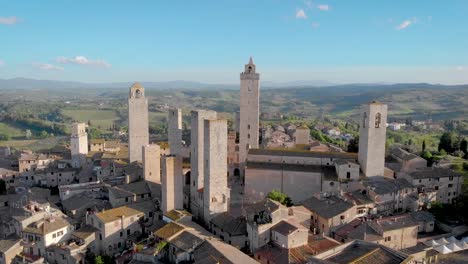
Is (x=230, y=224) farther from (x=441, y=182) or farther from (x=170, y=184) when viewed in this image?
(x=441, y=182)

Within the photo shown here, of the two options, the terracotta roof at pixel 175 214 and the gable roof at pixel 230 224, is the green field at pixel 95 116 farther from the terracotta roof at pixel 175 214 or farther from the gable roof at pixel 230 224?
the gable roof at pixel 230 224

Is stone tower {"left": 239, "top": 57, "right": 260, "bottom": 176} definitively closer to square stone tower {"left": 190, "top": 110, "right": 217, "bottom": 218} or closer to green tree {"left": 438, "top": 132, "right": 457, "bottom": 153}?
square stone tower {"left": 190, "top": 110, "right": 217, "bottom": 218}

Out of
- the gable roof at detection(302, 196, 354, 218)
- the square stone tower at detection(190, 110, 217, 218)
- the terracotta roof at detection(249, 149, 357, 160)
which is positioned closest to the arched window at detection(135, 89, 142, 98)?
the terracotta roof at detection(249, 149, 357, 160)

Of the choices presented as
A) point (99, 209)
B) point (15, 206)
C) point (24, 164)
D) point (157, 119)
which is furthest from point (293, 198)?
point (157, 119)

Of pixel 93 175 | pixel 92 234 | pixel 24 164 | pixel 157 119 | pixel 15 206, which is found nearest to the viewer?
pixel 92 234

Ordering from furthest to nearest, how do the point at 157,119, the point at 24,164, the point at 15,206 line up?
the point at 157,119 < the point at 24,164 < the point at 15,206

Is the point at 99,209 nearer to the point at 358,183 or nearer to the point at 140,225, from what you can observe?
the point at 140,225

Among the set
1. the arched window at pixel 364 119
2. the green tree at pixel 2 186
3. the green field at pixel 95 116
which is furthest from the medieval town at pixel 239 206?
the green field at pixel 95 116
